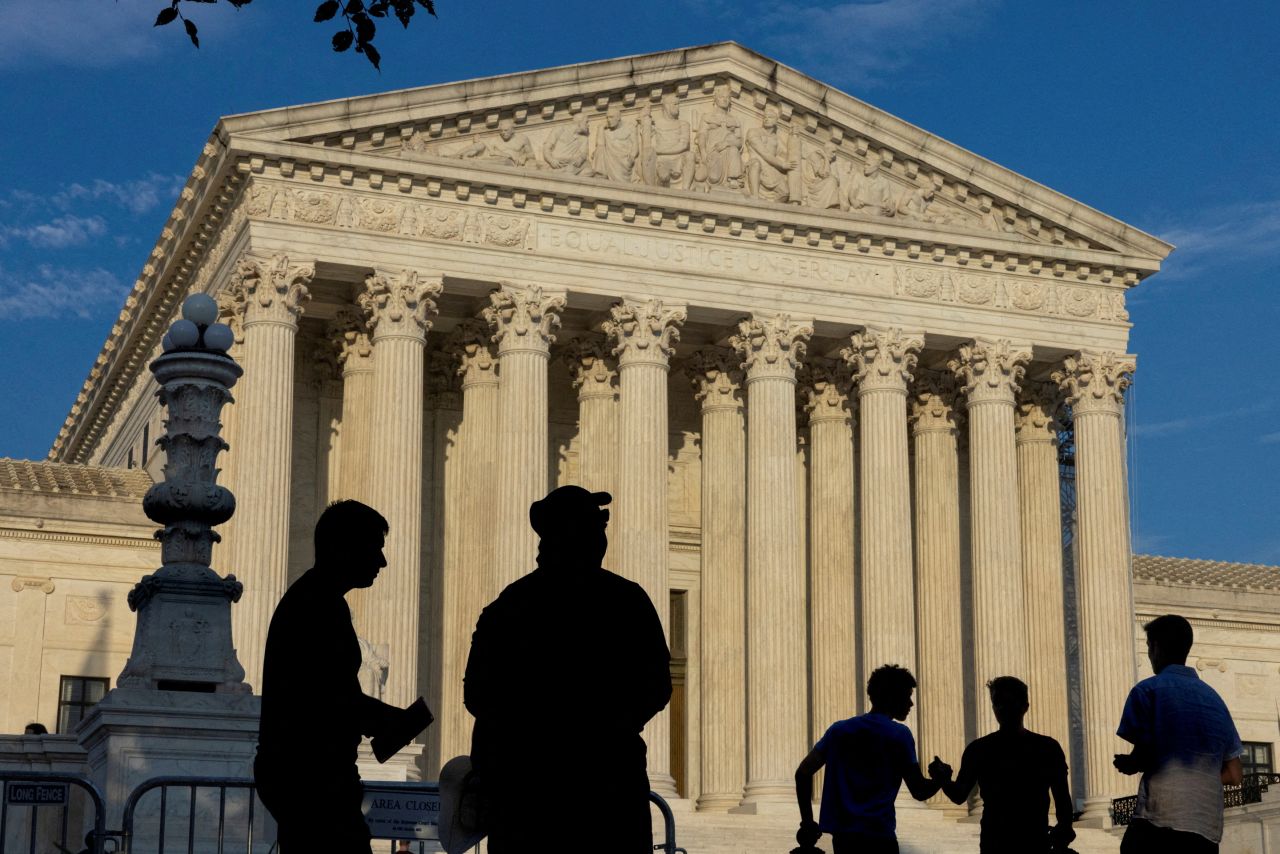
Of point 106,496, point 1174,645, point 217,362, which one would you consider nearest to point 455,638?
point 106,496

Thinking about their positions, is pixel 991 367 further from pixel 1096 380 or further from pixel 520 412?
pixel 520 412

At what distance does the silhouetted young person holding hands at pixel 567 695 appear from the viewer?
326 inches

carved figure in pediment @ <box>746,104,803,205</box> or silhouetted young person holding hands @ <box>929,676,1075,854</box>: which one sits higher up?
carved figure in pediment @ <box>746,104,803,205</box>

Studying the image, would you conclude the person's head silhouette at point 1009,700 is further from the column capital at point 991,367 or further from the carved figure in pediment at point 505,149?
the column capital at point 991,367

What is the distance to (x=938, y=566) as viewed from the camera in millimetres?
44969

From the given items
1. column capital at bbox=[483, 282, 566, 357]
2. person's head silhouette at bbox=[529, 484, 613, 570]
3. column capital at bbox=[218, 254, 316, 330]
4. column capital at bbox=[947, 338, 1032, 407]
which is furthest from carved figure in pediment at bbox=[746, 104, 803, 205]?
person's head silhouette at bbox=[529, 484, 613, 570]

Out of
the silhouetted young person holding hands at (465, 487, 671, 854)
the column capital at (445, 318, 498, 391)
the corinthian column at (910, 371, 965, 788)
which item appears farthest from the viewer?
the corinthian column at (910, 371, 965, 788)

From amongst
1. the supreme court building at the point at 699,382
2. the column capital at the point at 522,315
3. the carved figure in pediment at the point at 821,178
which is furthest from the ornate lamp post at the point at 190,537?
the carved figure in pediment at the point at 821,178

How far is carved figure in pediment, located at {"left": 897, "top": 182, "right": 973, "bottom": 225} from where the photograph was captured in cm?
4400

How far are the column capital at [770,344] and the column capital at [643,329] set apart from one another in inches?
66.4

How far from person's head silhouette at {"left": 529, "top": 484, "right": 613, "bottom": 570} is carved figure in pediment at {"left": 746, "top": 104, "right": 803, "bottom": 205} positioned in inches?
1365

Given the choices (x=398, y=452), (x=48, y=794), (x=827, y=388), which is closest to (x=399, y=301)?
(x=398, y=452)

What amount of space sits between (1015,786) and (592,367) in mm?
30582

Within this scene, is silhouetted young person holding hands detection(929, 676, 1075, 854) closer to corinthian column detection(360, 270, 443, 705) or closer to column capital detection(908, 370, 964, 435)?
corinthian column detection(360, 270, 443, 705)
